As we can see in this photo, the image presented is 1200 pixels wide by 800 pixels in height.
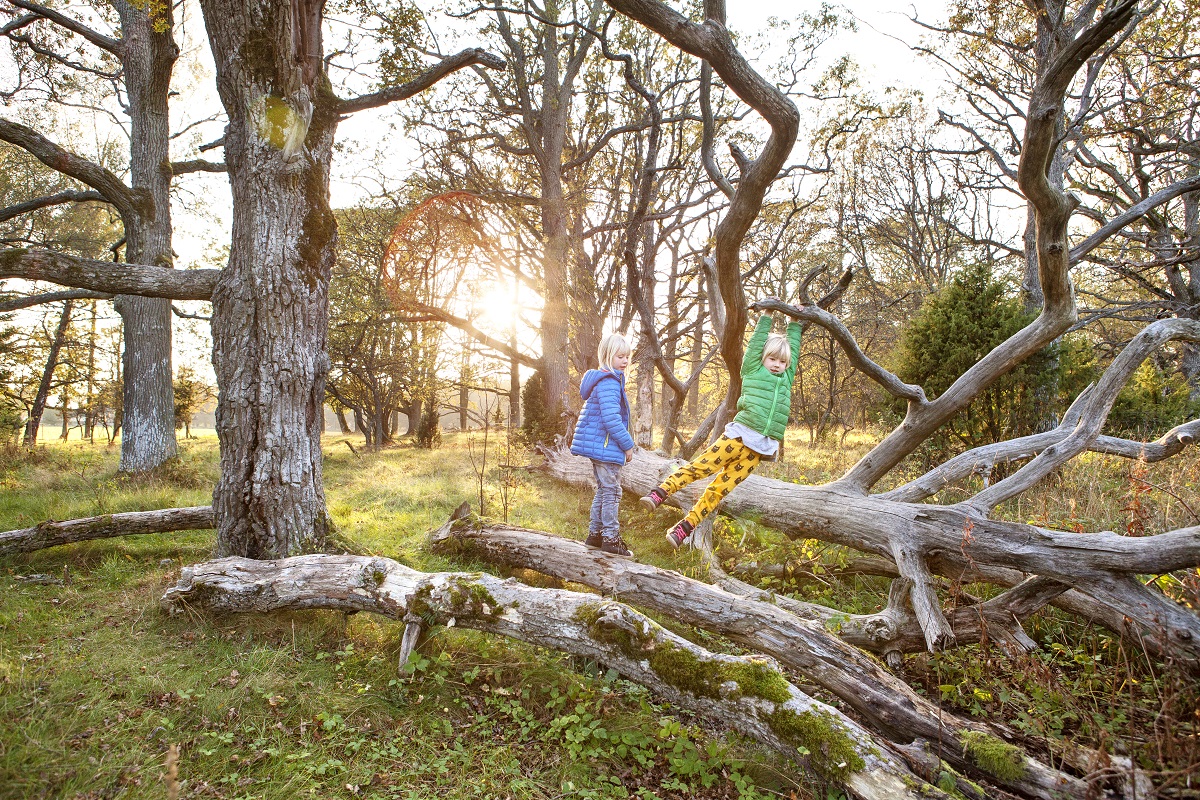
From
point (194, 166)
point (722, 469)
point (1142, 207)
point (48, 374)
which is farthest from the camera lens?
point (48, 374)

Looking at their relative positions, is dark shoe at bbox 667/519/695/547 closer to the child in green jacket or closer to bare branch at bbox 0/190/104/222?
the child in green jacket

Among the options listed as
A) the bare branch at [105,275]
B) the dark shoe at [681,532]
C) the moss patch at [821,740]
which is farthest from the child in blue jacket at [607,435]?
the bare branch at [105,275]

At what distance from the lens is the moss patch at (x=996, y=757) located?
2.50 m

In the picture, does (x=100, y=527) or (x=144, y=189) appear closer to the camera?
(x=100, y=527)

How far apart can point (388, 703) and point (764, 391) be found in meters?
3.46

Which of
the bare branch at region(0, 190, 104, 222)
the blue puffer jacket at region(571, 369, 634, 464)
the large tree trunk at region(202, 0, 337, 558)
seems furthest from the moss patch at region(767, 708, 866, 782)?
the bare branch at region(0, 190, 104, 222)

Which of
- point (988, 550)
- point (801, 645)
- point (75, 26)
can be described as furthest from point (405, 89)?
point (75, 26)

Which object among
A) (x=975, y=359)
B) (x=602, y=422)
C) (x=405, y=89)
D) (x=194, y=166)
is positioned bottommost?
(x=602, y=422)

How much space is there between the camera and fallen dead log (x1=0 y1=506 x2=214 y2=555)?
4.79 m

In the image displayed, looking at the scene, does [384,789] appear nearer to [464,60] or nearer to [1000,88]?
[464,60]

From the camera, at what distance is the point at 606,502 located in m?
4.99

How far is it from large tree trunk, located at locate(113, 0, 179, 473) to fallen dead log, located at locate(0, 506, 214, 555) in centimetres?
482

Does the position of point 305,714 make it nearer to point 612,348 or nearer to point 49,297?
point 612,348

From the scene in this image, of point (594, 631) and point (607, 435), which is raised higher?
point (607, 435)
